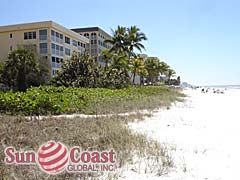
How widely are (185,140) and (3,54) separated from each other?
41.1 m

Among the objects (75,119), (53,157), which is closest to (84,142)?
(53,157)

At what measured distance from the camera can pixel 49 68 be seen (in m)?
37.9

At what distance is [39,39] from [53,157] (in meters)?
37.1

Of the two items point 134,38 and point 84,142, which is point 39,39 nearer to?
point 134,38

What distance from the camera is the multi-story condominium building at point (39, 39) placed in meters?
40.0

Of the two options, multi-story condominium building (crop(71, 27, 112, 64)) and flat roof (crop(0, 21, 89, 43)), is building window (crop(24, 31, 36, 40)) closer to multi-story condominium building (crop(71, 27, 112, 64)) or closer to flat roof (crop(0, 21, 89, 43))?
flat roof (crop(0, 21, 89, 43))

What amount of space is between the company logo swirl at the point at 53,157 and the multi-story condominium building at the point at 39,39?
3436 cm

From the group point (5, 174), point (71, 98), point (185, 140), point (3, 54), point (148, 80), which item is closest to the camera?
point (5, 174)

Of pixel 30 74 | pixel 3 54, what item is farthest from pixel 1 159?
pixel 3 54

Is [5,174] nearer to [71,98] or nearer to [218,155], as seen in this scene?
[218,155]

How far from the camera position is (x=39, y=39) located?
40344 millimetres

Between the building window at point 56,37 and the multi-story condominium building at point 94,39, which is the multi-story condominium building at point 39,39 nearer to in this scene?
the building window at point 56,37

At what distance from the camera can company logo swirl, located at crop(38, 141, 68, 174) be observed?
5.23 m

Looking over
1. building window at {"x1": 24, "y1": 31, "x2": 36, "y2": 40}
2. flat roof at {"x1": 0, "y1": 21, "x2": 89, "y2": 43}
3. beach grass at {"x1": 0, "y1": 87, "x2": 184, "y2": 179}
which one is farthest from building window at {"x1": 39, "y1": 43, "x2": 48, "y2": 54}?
beach grass at {"x1": 0, "y1": 87, "x2": 184, "y2": 179}
